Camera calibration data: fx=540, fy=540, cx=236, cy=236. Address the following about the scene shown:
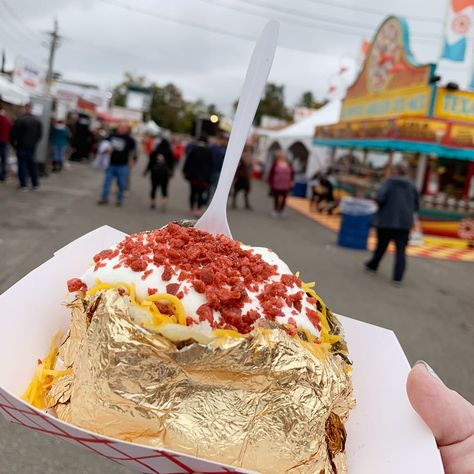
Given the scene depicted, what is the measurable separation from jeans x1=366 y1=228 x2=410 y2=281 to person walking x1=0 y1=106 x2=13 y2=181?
9.20m

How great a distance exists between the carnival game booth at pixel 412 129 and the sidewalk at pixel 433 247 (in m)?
0.76

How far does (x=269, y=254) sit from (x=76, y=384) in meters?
0.63

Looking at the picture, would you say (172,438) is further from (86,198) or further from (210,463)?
(86,198)

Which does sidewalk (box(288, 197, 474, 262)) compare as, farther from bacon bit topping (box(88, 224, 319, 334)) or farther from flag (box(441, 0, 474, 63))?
bacon bit topping (box(88, 224, 319, 334))

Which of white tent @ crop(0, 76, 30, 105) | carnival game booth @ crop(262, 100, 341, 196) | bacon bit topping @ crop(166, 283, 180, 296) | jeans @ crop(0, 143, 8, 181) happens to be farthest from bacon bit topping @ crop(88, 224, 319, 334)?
carnival game booth @ crop(262, 100, 341, 196)

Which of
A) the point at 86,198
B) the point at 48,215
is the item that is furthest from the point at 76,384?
the point at 86,198

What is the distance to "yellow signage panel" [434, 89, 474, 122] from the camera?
1228cm

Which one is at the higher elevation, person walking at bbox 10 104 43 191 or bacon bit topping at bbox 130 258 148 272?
person walking at bbox 10 104 43 191

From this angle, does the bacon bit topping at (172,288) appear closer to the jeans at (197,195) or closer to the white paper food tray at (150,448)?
the white paper food tray at (150,448)

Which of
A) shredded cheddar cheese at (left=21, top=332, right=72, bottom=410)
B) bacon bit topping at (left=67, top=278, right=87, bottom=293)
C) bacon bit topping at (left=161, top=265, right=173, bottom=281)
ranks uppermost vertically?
bacon bit topping at (left=161, top=265, right=173, bottom=281)

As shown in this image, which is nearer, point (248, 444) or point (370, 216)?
point (248, 444)

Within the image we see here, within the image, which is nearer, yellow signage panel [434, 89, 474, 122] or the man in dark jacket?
the man in dark jacket

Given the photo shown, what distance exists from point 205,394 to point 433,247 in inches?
464

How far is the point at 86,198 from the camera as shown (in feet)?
41.8
